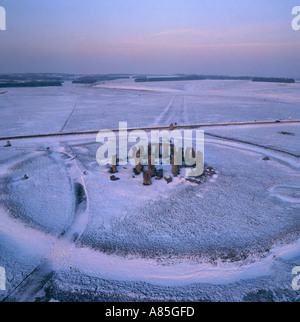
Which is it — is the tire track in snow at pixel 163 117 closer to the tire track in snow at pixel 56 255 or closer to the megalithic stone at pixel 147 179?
the megalithic stone at pixel 147 179

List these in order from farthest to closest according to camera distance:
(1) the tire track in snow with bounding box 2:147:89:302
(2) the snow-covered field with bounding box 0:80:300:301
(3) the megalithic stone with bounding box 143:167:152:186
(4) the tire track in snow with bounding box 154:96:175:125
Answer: (4) the tire track in snow with bounding box 154:96:175:125, (3) the megalithic stone with bounding box 143:167:152:186, (2) the snow-covered field with bounding box 0:80:300:301, (1) the tire track in snow with bounding box 2:147:89:302

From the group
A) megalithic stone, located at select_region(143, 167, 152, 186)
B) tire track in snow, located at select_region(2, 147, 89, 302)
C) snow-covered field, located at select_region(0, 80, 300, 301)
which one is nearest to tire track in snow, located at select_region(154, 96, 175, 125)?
snow-covered field, located at select_region(0, 80, 300, 301)

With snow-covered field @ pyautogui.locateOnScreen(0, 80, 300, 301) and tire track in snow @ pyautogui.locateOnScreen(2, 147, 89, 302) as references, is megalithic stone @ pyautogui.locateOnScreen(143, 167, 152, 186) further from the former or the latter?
tire track in snow @ pyautogui.locateOnScreen(2, 147, 89, 302)

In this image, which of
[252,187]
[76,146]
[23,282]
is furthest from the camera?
A: [76,146]

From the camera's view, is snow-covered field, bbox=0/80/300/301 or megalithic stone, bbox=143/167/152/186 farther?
megalithic stone, bbox=143/167/152/186

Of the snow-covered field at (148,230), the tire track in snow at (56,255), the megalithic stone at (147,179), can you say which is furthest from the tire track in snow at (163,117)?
the tire track in snow at (56,255)

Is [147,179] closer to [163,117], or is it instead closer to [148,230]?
[148,230]

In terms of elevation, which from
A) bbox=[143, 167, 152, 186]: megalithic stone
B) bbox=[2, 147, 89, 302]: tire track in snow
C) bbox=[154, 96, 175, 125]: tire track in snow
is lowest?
bbox=[2, 147, 89, 302]: tire track in snow
